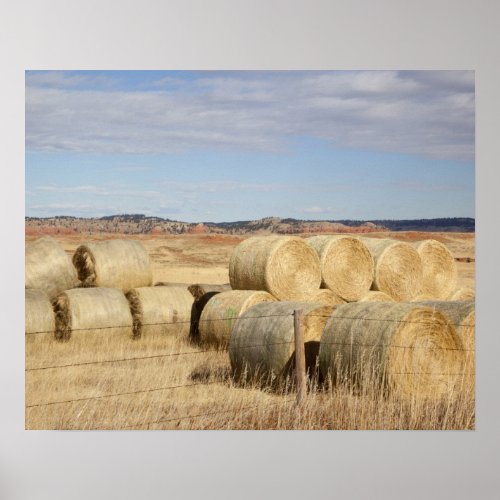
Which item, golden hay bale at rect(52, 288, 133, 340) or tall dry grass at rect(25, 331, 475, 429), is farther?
golden hay bale at rect(52, 288, 133, 340)

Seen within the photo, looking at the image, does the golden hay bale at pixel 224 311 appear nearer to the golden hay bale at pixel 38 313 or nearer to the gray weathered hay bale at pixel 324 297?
the gray weathered hay bale at pixel 324 297

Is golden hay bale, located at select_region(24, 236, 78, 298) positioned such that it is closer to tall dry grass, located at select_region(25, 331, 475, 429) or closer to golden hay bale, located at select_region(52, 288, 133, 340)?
golden hay bale, located at select_region(52, 288, 133, 340)

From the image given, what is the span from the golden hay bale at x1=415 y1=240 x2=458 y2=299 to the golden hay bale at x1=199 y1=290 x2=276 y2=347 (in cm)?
105

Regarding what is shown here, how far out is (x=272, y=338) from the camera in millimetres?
6301

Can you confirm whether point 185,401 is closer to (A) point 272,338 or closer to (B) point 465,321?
(A) point 272,338

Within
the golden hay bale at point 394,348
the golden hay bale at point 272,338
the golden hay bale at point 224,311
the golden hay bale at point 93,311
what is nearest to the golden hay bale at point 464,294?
the golden hay bale at point 394,348

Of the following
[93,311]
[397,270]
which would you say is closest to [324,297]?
[397,270]

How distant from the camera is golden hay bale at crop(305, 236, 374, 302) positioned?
702 cm

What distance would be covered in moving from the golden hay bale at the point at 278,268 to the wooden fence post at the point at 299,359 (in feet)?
2.15

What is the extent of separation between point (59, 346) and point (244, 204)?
1.39 metres

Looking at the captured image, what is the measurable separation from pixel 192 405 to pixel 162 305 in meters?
1.45

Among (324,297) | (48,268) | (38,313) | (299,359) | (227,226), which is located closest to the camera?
(299,359)

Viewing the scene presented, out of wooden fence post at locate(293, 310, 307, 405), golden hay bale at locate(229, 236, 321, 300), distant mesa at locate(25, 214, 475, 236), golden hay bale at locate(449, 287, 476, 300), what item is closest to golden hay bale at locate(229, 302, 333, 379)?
wooden fence post at locate(293, 310, 307, 405)
